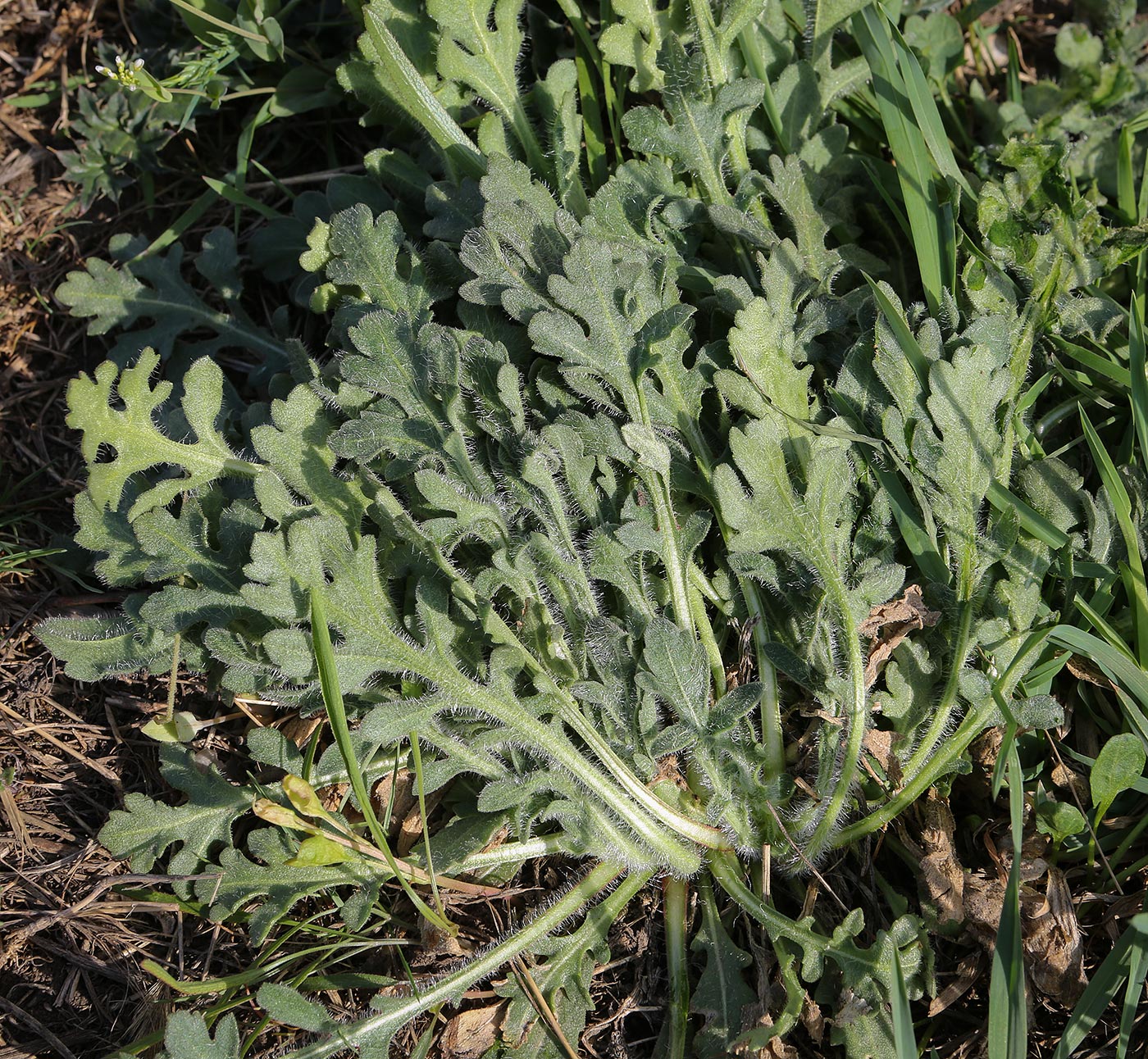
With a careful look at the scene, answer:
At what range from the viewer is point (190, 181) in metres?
3.70

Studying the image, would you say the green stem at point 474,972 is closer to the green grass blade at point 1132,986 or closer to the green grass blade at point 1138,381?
the green grass blade at point 1132,986

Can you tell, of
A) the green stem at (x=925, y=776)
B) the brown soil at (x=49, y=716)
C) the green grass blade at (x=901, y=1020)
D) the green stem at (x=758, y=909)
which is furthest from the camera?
the brown soil at (x=49, y=716)

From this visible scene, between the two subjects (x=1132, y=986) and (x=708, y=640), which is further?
(x=708, y=640)

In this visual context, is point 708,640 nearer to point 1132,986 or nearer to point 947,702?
point 947,702

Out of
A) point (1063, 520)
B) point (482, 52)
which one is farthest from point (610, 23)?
point (1063, 520)

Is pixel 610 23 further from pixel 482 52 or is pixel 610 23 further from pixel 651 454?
pixel 651 454

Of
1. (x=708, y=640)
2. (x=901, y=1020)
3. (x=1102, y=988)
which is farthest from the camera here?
(x=708, y=640)

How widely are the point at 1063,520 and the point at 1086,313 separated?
24.2 inches

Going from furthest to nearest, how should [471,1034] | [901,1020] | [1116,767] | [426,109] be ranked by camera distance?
1. [426,109]
2. [471,1034]
3. [1116,767]
4. [901,1020]

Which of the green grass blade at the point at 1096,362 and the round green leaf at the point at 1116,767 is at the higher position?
the green grass blade at the point at 1096,362

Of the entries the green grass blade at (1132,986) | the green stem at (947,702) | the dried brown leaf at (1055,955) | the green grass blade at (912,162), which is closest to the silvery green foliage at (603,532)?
the green stem at (947,702)

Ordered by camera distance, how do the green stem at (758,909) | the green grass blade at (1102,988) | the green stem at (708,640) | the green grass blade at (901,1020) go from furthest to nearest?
the green stem at (708,640) < the green stem at (758,909) < the green grass blade at (1102,988) < the green grass blade at (901,1020)

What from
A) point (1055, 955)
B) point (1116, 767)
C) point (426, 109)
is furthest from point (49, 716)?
point (1116, 767)

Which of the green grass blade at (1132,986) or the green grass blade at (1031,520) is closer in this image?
the green grass blade at (1132,986)
